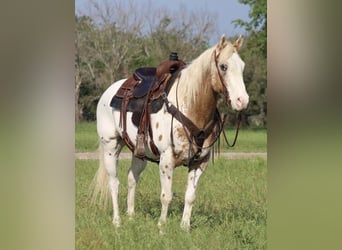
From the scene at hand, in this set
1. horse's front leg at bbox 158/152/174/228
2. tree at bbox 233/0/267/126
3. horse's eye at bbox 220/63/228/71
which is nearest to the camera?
tree at bbox 233/0/267/126

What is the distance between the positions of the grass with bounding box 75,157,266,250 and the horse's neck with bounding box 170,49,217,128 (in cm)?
15

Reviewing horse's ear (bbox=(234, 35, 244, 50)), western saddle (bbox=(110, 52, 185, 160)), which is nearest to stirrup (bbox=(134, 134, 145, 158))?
western saddle (bbox=(110, 52, 185, 160))

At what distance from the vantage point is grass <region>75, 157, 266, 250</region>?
151 cm

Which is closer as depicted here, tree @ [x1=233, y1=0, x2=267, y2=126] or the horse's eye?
tree @ [x1=233, y1=0, x2=267, y2=126]

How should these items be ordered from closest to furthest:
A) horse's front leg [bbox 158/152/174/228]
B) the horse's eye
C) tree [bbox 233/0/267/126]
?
1. tree [bbox 233/0/267/126]
2. the horse's eye
3. horse's front leg [bbox 158/152/174/228]

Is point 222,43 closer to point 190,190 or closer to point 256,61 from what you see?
point 256,61

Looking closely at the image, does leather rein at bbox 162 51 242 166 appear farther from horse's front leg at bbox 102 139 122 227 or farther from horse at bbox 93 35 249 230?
horse's front leg at bbox 102 139 122 227

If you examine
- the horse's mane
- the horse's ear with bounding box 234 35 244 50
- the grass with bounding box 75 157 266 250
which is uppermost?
the horse's ear with bounding box 234 35 244 50

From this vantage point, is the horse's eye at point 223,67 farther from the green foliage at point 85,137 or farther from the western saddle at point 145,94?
the green foliage at point 85,137

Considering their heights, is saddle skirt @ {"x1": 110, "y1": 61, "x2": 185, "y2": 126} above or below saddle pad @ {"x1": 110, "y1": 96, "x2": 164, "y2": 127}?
above

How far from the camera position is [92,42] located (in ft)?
4.91
